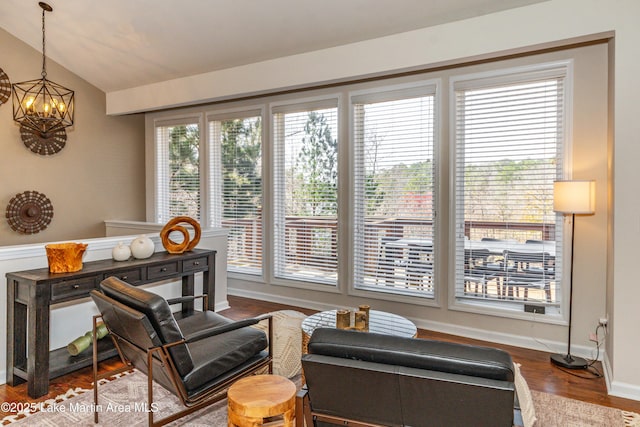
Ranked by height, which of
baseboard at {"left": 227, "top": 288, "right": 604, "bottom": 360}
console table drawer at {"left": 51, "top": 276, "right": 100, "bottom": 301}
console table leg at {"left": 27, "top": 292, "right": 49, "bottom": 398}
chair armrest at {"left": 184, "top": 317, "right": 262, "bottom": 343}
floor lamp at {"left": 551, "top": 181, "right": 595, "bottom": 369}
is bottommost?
baseboard at {"left": 227, "top": 288, "right": 604, "bottom": 360}

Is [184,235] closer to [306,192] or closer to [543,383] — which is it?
[306,192]

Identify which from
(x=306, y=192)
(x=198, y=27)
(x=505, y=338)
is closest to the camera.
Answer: (x=505, y=338)

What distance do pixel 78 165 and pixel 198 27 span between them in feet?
9.48

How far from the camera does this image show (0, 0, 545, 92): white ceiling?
359cm

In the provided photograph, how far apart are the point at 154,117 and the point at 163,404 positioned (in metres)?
4.84

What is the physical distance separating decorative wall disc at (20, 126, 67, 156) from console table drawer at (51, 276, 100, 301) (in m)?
3.14

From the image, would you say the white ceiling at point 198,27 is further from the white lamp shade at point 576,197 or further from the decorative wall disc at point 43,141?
the white lamp shade at point 576,197

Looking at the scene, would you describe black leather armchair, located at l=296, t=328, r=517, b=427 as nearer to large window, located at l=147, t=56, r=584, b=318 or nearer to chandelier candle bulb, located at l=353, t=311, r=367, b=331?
chandelier candle bulb, located at l=353, t=311, r=367, b=331

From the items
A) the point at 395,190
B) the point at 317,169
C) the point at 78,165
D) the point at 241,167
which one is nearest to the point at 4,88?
the point at 78,165

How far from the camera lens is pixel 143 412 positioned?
2678 mm

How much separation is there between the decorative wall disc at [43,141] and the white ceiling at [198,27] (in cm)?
96

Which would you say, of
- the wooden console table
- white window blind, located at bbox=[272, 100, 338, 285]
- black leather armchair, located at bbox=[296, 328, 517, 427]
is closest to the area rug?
the wooden console table

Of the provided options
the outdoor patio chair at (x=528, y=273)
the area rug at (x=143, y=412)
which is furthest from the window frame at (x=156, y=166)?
the outdoor patio chair at (x=528, y=273)

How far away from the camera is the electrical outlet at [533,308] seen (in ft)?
12.4
